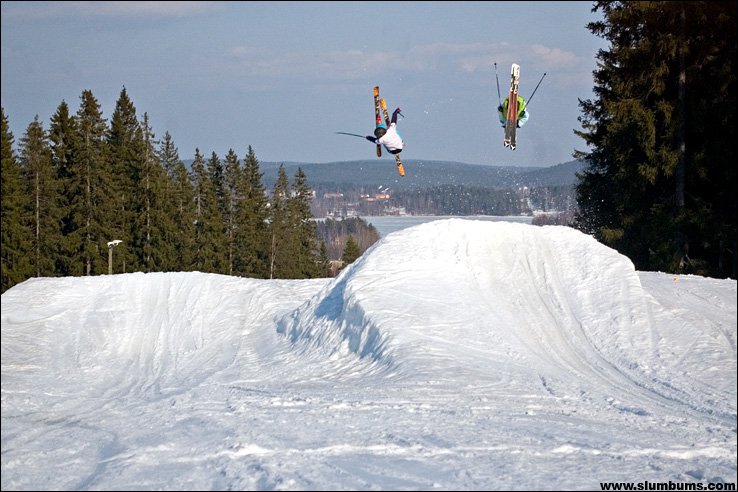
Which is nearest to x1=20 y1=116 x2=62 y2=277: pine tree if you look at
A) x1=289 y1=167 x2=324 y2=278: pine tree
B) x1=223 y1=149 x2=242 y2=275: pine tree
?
x1=223 y1=149 x2=242 y2=275: pine tree

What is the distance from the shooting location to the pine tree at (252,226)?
49.4 meters

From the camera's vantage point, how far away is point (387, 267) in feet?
64.4

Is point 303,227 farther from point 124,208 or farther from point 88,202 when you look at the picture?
point 88,202

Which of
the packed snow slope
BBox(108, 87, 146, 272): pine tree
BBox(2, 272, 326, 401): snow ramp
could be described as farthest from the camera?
BBox(108, 87, 146, 272): pine tree

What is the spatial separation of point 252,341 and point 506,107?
9195mm

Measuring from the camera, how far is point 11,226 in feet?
114

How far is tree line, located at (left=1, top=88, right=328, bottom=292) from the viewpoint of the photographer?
3697 centimetres

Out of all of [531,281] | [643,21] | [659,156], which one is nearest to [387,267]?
[531,281]

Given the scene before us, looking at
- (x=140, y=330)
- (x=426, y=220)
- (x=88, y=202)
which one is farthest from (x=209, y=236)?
(x=140, y=330)

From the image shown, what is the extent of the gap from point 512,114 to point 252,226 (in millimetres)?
32425

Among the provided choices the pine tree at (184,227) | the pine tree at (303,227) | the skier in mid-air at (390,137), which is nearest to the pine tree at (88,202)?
the pine tree at (184,227)

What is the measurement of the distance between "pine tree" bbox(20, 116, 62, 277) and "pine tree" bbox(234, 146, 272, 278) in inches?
540

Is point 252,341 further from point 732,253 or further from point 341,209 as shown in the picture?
point 341,209

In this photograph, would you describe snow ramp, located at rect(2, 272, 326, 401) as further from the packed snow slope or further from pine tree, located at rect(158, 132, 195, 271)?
pine tree, located at rect(158, 132, 195, 271)
